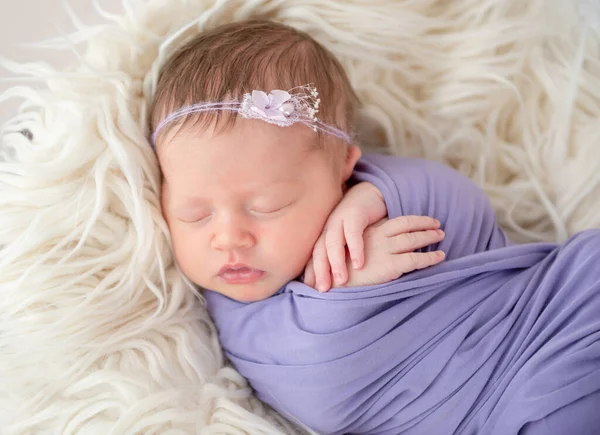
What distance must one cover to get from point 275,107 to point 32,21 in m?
0.62

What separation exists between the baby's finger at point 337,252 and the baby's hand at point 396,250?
2cm

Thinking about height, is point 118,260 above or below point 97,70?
below

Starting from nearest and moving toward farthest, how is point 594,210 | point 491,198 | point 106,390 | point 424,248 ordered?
1. point 106,390
2. point 424,248
3. point 594,210
4. point 491,198

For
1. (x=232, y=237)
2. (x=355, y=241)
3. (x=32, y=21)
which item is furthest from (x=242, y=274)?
(x=32, y=21)

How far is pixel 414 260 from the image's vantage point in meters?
1.10

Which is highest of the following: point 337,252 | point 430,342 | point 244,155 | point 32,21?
point 32,21

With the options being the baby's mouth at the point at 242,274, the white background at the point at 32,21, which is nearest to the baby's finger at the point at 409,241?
the baby's mouth at the point at 242,274

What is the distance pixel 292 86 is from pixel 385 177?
249 mm

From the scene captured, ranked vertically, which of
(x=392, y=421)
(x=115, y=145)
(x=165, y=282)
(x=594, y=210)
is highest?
(x=115, y=145)

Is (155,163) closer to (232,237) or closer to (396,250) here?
(232,237)

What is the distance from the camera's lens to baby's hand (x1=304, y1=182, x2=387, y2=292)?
110 cm

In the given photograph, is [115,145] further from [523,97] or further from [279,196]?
[523,97]

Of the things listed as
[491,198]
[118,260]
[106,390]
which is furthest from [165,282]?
[491,198]

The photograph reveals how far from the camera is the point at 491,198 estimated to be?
1.42 meters
